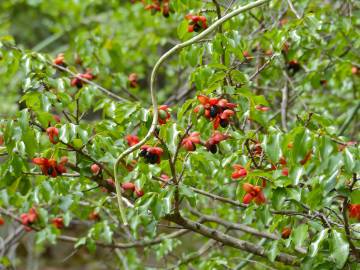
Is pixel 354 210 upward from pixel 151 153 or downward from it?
downward

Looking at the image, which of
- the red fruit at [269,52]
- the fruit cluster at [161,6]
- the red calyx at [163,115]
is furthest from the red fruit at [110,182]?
the red fruit at [269,52]

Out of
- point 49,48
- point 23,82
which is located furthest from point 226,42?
point 49,48

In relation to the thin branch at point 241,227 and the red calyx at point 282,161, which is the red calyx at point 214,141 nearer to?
the red calyx at point 282,161

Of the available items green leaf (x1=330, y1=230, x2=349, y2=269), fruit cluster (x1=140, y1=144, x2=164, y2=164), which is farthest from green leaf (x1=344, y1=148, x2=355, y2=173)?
fruit cluster (x1=140, y1=144, x2=164, y2=164)

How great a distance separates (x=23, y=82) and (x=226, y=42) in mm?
1036

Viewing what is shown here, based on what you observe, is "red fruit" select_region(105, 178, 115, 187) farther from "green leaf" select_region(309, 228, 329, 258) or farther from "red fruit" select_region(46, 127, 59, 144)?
"green leaf" select_region(309, 228, 329, 258)

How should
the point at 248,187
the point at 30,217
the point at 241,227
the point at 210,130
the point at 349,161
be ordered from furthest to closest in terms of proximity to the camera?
the point at 30,217 → the point at 241,227 → the point at 210,130 → the point at 248,187 → the point at 349,161

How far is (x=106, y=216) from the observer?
3963 millimetres

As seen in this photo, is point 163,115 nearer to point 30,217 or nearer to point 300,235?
point 300,235

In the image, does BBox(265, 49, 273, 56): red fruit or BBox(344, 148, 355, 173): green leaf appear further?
BBox(265, 49, 273, 56): red fruit

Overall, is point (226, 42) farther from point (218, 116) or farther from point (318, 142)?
point (318, 142)

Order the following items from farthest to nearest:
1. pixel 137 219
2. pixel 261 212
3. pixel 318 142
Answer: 1. pixel 137 219
2. pixel 261 212
3. pixel 318 142

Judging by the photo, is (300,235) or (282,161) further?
(282,161)

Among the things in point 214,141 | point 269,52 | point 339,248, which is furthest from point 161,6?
point 339,248
